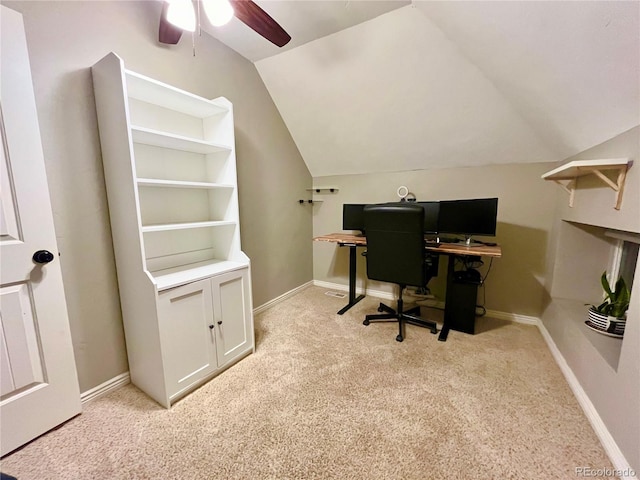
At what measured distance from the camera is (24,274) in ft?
4.16

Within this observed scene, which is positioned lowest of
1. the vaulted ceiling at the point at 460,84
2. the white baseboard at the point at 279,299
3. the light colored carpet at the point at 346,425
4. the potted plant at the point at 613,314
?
the light colored carpet at the point at 346,425

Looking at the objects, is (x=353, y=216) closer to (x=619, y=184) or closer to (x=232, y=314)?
(x=232, y=314)

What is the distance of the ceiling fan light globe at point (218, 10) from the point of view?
1.16m

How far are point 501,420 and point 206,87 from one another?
3.05 metres

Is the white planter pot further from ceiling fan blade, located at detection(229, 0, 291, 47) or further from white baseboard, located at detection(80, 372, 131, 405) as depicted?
white baseboard, located at detection(80, 372, 131, 405)

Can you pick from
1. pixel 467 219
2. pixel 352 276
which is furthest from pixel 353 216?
pixel 467 219

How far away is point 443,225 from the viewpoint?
8.39 feet

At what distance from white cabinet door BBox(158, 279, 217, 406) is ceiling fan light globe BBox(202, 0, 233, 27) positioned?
4.70 feet

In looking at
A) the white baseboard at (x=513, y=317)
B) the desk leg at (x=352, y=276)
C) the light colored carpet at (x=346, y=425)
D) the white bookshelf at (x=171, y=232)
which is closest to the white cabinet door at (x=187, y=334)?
the white bookshelf at (x=171, y=232)

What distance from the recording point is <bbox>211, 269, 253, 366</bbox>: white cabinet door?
181 cm

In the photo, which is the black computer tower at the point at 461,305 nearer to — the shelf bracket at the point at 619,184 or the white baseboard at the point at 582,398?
the white baseboard at the point at 582,398

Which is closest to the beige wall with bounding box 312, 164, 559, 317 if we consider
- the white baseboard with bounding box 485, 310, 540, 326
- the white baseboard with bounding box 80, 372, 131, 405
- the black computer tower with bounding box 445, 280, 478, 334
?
the white baseboard with bounding box 485, 310, 540, 326

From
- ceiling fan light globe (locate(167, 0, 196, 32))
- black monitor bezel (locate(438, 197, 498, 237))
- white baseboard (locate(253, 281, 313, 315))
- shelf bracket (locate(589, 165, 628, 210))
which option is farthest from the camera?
white baseboard (locate(253, 281, 313, 315))

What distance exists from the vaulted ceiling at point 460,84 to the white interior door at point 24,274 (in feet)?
4.87
